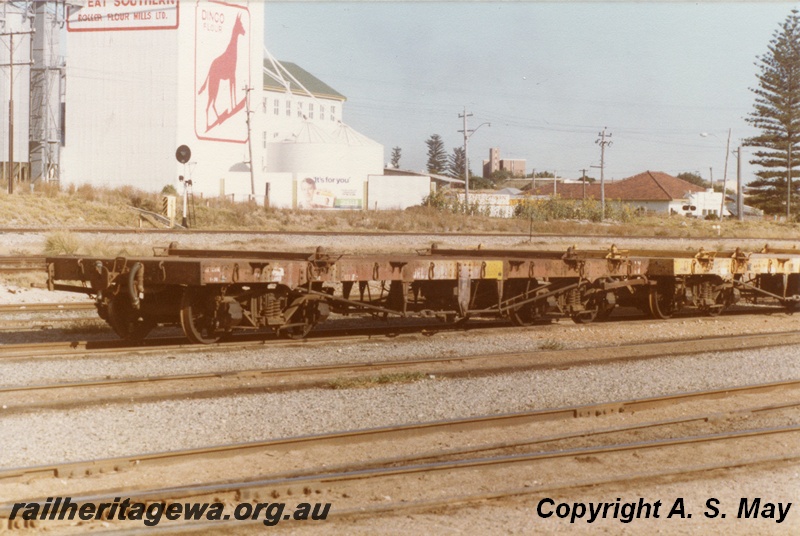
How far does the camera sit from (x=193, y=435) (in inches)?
310

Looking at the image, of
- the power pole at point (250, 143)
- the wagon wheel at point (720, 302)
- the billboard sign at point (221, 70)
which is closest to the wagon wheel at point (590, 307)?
the wagon wheel at point (720, 302)

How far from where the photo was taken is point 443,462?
22.9ft

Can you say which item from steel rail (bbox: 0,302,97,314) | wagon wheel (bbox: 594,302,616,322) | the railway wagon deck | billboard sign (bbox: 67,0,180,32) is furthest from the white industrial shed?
the railway wagon deck

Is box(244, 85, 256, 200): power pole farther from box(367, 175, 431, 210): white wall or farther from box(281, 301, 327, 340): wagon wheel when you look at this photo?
box(281, 301, 327, 340): wagon wheel

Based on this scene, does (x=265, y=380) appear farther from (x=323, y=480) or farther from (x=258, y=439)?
(x=323, y=480)

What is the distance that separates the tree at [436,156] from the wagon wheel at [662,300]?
152808mm

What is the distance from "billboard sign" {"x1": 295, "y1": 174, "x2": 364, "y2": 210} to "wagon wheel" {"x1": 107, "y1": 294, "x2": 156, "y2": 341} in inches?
1975

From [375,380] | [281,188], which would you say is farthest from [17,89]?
[375,380]

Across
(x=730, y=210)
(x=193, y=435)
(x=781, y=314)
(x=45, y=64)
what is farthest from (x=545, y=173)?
(x=193, y=435)

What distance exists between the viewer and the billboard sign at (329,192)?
64.3 meters

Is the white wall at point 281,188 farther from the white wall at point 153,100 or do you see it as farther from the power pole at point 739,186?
the power pole at point 739,186

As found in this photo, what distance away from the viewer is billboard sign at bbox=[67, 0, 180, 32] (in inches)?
2224

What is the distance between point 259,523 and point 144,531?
27.6 inches

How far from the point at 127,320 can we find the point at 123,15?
50447 mm
